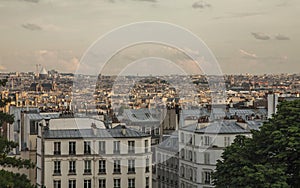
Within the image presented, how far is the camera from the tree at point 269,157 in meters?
26.9

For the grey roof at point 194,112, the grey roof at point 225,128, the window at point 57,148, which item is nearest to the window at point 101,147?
the window at point 57,148

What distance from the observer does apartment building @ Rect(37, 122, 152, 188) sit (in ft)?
142

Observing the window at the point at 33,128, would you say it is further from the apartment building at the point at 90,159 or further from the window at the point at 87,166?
the window at the point at 87,166

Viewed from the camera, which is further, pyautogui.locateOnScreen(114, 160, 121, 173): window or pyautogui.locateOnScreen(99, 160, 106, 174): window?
→ pyautogui.locateOnScreen(114, 160, 121, 173): window

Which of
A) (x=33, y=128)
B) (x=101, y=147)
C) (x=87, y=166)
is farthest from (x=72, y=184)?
(x=33, y=128)

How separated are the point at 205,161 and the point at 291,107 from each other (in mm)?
16420

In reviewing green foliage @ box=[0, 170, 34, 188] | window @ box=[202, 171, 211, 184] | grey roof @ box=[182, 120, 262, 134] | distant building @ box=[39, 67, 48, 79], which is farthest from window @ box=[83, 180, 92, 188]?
distant building @ box=[39, 67, 48, 79]

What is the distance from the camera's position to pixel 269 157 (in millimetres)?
28875

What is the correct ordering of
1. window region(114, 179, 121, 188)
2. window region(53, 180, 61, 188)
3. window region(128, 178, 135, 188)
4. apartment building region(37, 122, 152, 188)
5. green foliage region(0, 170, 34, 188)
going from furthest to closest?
window region(128, 178, 135, 188) → window region(114, 179, 121, 188) → apartment building region(37, 122, 152, 188) → window region(53, 180, 61, 188) → green foliage region(0, 170, 34, 188)

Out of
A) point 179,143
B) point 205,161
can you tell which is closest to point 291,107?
point 205,161

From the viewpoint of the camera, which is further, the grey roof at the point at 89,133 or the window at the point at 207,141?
the window at the point at 207,141

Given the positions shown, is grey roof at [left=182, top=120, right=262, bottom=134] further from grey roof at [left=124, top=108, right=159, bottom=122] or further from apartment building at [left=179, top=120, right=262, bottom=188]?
grey roof at [left=124, top=108, right=159, bottom=122]

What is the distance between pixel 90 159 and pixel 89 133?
6.09 ft

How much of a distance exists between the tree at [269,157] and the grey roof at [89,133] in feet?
48.6
